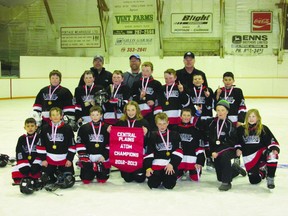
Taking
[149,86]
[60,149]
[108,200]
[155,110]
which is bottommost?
[108,200]

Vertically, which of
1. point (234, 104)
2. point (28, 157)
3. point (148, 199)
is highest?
point (234, 104)

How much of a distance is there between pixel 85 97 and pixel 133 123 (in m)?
0.92

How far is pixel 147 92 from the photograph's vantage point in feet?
16.4

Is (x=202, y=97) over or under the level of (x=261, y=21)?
under

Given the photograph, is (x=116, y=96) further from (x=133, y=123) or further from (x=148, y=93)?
(x=133, y=123)

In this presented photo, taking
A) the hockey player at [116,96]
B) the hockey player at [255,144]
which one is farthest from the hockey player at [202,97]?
the hockey player at [116,96]

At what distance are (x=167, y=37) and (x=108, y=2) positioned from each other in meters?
3.12

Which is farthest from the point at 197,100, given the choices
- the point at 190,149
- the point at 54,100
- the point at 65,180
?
the point at 65,180

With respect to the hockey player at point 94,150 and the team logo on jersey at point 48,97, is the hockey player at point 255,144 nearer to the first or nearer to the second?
the hockey player at point 94,150

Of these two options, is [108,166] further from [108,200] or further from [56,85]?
[56,85]

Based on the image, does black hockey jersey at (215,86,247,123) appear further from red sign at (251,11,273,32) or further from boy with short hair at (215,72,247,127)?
red sign at (251,11,273,32)

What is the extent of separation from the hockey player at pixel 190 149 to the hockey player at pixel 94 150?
893mm

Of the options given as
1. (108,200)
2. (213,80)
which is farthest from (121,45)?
(108,200)

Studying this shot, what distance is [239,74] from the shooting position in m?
16.3
